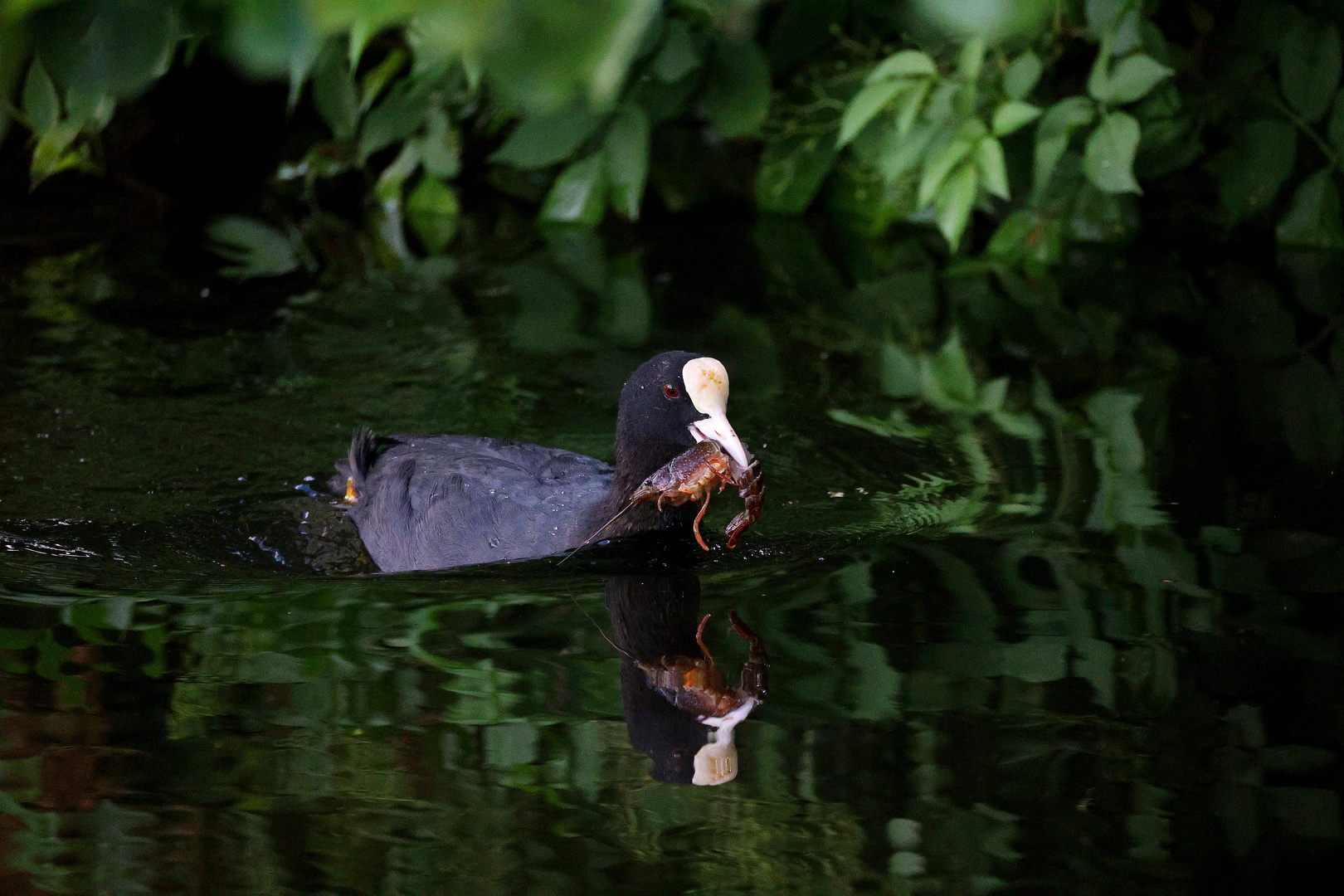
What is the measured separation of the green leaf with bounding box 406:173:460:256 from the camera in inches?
284

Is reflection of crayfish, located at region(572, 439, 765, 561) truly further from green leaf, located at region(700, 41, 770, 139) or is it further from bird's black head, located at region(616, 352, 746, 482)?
green leaf, located at region(700, 41, 770, 139)

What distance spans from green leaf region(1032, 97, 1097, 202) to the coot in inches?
100

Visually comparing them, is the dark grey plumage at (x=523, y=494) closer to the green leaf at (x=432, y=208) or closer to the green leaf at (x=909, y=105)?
the green leaf at (x=909, y=105)

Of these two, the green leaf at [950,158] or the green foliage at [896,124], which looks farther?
the green foliage at [896,124]

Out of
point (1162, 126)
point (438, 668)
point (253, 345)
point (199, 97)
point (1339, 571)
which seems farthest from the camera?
point (199, 97)

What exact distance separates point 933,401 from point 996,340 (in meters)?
0.75

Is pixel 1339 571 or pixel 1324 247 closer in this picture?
pixel 1339 571

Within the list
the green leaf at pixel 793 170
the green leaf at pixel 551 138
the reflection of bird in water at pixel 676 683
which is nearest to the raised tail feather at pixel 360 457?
the reflection of bird in water at pixel 676 683

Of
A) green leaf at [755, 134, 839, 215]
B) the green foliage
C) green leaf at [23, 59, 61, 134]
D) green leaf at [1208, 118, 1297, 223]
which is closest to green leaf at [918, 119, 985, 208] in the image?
the green foliage

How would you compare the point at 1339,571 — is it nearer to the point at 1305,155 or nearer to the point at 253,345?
the point at 253,345

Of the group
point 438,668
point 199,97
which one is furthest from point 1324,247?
point 199,97

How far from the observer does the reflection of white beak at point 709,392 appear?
122 inches

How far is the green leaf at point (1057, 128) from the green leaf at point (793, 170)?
1.74 m

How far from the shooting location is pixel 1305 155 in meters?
6.56
